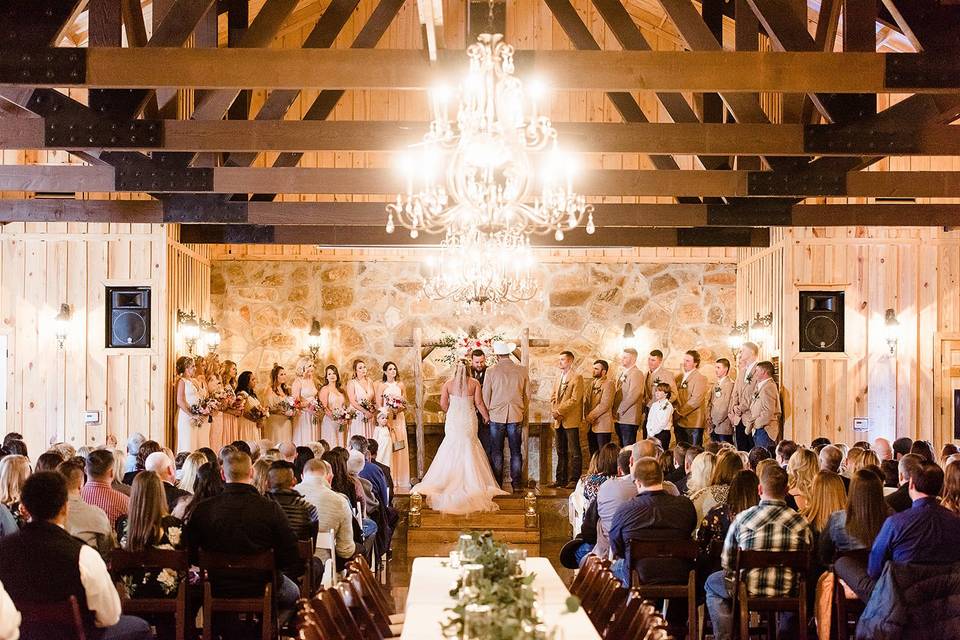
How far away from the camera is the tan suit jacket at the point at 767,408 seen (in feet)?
43.7

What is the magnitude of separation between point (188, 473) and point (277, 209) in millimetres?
4455

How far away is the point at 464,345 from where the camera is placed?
14195 millimetres

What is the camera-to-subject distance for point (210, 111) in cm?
855

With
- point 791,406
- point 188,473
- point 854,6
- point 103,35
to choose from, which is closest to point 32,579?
point 188,473

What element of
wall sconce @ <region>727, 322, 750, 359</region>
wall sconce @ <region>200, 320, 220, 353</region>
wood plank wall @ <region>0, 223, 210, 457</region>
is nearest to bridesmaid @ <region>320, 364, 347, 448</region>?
wall sconce @ <region>200, 320, 220, 353</region>

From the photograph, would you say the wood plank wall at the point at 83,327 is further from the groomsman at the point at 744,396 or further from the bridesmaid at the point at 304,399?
the groomsman at the point at 744,396

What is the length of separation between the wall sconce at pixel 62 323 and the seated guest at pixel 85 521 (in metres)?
7.90

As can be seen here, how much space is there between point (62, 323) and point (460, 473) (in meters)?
5.21

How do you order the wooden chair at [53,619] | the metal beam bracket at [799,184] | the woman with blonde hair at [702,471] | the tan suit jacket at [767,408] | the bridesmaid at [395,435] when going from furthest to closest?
the bridesmaid at [395,435] < the tan suit jacket at [767,408] < the metal beam bracket at [799,184] < the woman with blonde hair at [702,471] < the wooden chair at [53,619]

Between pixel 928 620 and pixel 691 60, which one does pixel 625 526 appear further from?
pixel 691 60

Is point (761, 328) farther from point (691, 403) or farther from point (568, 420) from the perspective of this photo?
point (568, 420)

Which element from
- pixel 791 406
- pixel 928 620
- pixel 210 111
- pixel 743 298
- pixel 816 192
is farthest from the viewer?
pixel 743 298

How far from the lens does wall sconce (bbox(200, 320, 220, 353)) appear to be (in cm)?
1528

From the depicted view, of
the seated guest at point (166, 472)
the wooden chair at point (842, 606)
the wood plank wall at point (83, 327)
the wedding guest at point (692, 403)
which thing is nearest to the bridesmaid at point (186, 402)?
the wood plank wall at point (83, 327)
